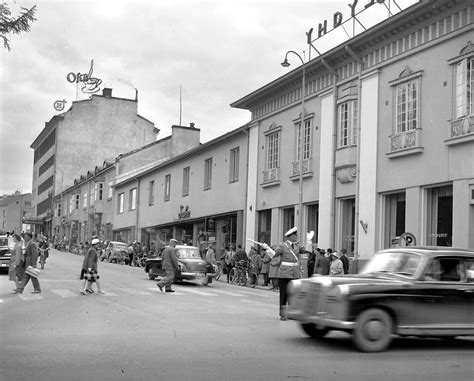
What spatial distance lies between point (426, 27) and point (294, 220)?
10871 mm

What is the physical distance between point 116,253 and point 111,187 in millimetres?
14935

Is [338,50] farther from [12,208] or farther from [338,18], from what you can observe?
[12,208]

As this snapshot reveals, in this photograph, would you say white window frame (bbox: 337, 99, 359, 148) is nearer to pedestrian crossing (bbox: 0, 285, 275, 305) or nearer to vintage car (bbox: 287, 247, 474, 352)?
pedestrian crossing (bbox: 0, 285, 275, 305)

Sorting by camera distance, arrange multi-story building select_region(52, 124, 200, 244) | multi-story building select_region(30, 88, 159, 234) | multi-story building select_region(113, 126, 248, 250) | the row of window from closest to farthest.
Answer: the row of window
multi-story building select_region(113, 126, 248, 250)
multi-story building select_region(52, 124, 200, 244)
multi-story building select_region(30, 88, 159, 234)

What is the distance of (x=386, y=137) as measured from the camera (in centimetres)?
2305

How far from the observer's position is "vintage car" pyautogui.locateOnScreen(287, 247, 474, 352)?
30.2 ft

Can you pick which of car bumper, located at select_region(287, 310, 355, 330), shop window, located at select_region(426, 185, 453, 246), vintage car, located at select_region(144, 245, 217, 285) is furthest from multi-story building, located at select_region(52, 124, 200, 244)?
car bumper, located at select_region(287, 310, 355, 330)

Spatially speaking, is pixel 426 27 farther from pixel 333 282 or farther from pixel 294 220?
pixel 333 282

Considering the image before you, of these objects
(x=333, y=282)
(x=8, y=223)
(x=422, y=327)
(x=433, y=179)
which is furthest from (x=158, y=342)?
(x=8, y=223)

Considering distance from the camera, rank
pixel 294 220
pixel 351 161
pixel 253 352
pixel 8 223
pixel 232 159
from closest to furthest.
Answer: pixel 253 352 → pixel 351 161 → pixel 294 220 → pixel 232 159 → pixel 8 223

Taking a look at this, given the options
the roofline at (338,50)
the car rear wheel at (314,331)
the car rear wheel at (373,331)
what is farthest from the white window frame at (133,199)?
the car rear wheel at (373,331)

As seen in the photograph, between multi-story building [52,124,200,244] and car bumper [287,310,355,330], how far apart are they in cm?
4365

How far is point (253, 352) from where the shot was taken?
29.2 feet

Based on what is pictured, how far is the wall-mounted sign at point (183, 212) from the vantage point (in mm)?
42309
